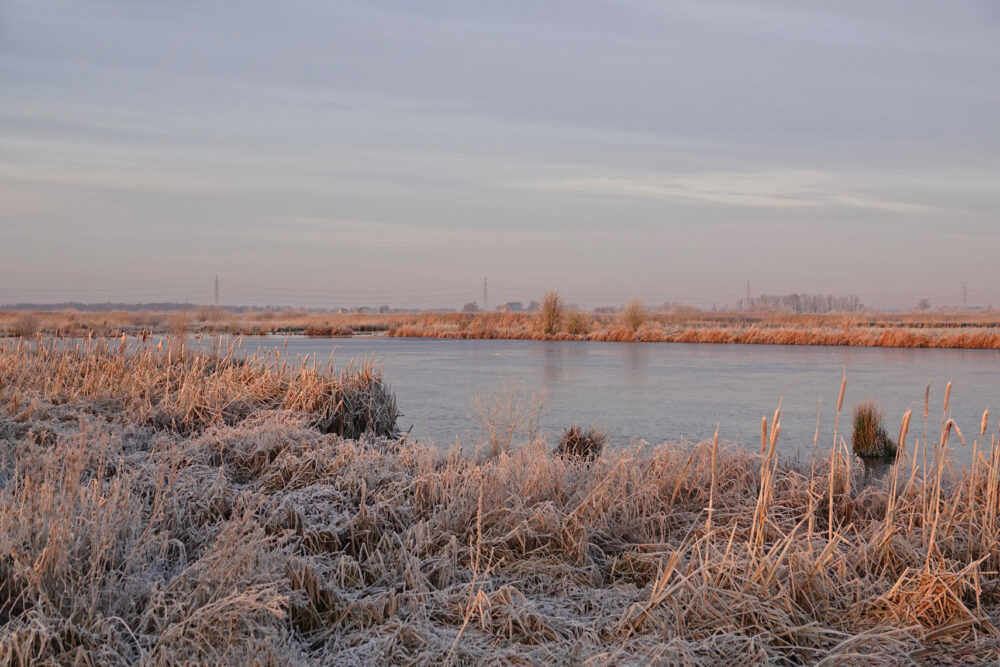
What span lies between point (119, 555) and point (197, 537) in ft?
1.86

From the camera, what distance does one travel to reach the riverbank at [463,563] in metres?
3.11

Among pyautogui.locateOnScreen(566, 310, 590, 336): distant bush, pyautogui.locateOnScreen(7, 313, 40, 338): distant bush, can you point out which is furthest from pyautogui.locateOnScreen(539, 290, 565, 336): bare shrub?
pyautogui.locateOnScreen(7, 313, 40, 338): distant bush

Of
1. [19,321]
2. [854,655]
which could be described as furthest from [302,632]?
[19,321]

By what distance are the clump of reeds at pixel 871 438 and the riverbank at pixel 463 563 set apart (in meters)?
4.41

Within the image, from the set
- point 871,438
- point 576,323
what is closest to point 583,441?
point 871,438

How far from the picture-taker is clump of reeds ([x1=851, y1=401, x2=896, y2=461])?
Result: 10.1 metres

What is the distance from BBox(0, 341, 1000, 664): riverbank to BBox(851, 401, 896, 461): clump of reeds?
4.41m

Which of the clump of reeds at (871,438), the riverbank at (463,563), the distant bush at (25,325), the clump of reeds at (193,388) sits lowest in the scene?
the clump of reeds at (871,438)

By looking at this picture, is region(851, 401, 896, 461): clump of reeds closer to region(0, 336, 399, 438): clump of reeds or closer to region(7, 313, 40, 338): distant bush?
region(0, 336, 399, 438): clump of reeds

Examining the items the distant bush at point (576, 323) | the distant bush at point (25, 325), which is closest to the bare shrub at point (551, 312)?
the distant bush at point (576, 323)

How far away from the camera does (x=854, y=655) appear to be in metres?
3.15

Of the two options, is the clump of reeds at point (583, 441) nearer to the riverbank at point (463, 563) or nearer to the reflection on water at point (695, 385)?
the reflection on water at point (695, 385)

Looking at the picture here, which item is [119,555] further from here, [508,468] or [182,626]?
[508,468]

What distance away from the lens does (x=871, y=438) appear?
1009cm
